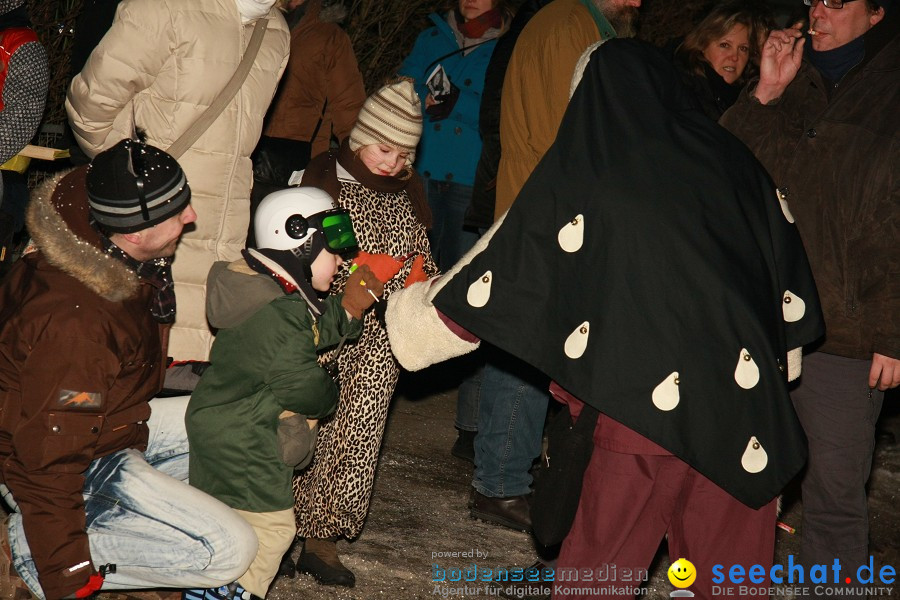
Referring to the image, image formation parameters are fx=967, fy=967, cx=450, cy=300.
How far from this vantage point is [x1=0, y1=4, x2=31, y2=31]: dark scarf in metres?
4.10

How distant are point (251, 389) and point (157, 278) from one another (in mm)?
507

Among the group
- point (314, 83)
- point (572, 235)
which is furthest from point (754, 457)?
point (314, 83)

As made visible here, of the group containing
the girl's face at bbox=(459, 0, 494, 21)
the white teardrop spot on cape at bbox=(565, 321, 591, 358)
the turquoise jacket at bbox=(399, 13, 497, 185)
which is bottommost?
the turquoise jacket at bbox=(399, 13, 497, 185)

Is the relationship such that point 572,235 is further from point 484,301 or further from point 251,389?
point 251,389

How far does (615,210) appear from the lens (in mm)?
2797

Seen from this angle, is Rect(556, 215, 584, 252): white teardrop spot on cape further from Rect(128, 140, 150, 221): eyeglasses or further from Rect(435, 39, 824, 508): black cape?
Rect(128, 140, 150, 221): eyeglasses

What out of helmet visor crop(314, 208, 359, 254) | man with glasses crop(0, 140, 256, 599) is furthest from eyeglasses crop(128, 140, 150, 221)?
helmet visor crop(314, 208, 359, 254)

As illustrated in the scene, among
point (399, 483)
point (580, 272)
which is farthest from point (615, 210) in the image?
point (399, 483)

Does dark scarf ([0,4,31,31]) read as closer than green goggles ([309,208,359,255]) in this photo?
No

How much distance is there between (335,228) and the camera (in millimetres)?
3584

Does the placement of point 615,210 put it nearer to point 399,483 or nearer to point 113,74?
point 113,74

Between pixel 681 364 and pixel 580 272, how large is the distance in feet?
1.30

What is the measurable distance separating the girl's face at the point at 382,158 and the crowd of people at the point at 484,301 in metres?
0.01

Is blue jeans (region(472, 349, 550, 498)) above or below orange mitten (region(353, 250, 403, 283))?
below
